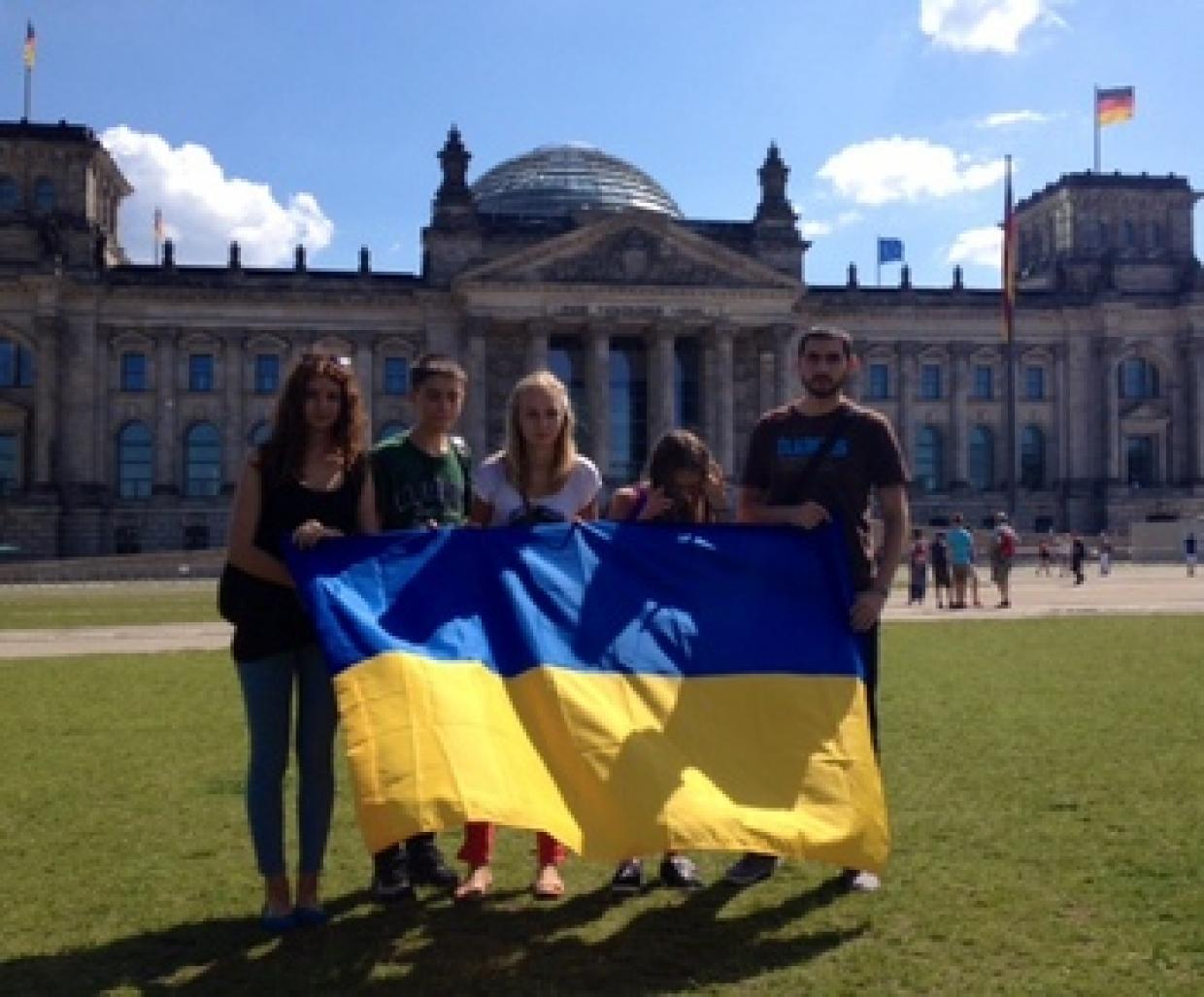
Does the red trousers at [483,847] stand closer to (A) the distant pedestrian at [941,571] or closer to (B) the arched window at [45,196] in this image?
(A) the distant pedestrian at [941,571]

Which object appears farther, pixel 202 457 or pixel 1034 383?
pixel 1034 383

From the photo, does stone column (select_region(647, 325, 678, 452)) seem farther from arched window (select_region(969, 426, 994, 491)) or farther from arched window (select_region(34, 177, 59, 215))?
arched window (select_region(34, 177, 59, 215))

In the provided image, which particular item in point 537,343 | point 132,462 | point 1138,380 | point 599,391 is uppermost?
point 537,343

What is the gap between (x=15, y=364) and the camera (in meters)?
64.6

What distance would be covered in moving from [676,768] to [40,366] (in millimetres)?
64019

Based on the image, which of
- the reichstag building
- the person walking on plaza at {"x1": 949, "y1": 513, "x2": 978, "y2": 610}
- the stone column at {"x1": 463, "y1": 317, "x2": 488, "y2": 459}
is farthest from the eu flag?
the person walking on plaza at {"x1": 949, "y1": 513, "x2": 978, "y2": 610}

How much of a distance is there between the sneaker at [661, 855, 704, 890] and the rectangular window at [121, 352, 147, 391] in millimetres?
64105

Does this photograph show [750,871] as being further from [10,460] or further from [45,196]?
[45,196]

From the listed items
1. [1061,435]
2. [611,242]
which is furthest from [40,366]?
[1061,435]

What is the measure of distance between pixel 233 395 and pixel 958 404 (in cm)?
3966

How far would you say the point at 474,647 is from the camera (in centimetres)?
652

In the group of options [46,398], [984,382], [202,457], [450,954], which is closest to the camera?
[450,954]

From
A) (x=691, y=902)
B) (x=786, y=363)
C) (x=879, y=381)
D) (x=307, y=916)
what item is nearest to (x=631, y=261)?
(x=786, y=363)

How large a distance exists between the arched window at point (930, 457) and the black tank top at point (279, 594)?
69.8 meters
